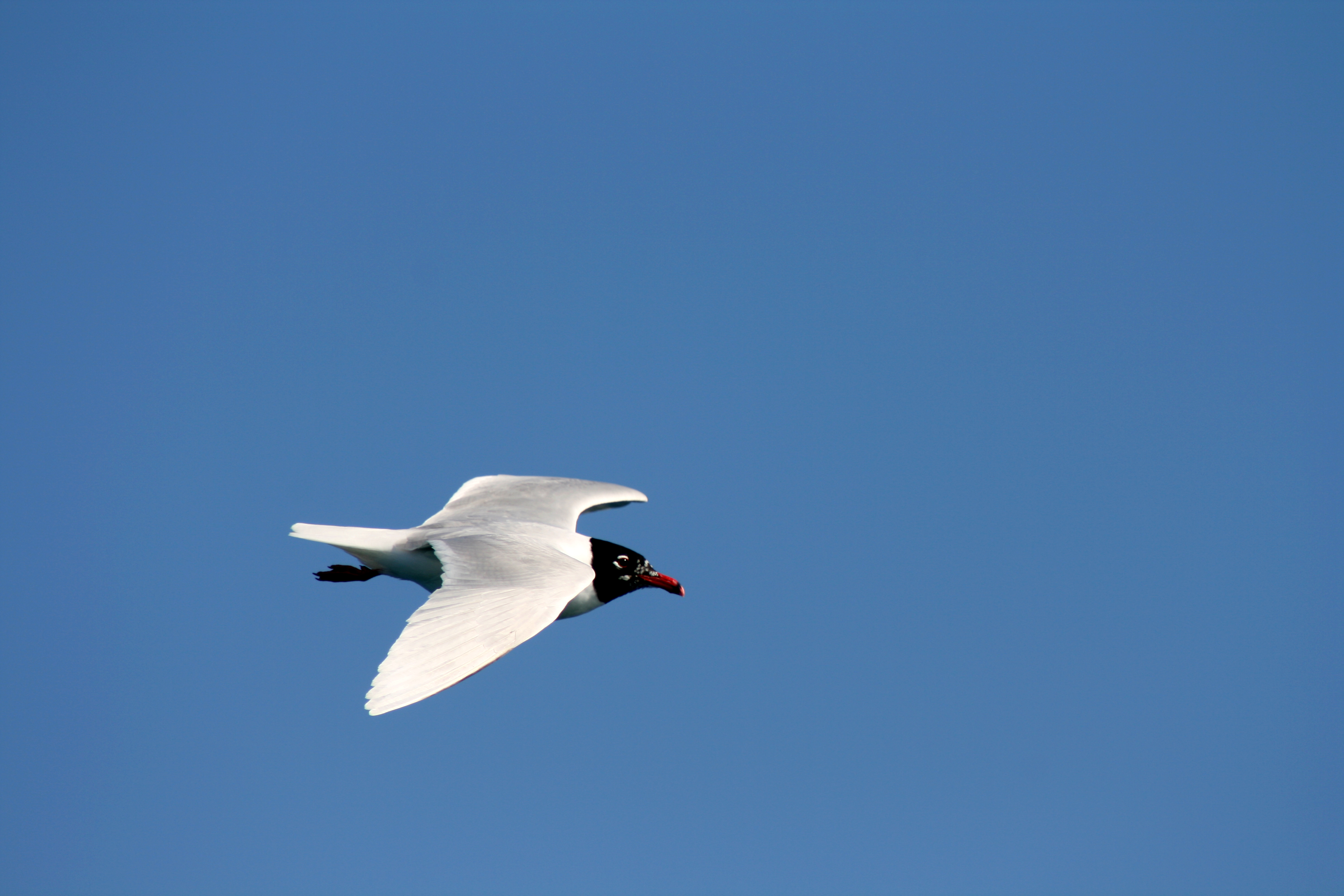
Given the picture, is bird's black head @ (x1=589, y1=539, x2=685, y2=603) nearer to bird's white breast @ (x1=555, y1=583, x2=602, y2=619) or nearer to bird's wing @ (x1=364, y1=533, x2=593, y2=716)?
bird's white breast @ (x1=555, y1=583, x2=602, y2=619)

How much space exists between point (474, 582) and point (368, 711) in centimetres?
196

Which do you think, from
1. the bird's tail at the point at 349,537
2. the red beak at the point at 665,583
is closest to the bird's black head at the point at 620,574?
the red beak at the point at 665,583

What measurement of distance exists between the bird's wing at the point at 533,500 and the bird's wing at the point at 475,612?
1.49m

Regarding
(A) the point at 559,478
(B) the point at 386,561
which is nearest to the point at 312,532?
(B) the point at 386,561

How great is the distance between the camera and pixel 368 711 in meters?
5.80

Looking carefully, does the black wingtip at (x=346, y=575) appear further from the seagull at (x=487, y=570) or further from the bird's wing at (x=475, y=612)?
the bird's wing at (x=475, y=612)

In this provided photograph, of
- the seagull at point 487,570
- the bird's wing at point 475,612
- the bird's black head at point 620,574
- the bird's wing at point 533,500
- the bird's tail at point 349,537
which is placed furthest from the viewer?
the bird's wing at point 533,500

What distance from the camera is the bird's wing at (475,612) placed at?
6203mm

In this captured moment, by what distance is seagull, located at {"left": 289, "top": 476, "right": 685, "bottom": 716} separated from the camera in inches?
253

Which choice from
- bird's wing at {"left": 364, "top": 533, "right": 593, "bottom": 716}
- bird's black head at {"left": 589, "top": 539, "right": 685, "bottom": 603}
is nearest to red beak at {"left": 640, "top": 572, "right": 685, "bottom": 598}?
bird's black head at {"left": 589, "top": 539, "right": 685, "bottom": 603}

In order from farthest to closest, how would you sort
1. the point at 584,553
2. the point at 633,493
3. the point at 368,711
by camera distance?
Result: 1. the point at 633,493
2. the point at 584,553
3. the point at 368,711

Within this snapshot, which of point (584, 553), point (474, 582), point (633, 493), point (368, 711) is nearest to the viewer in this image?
point (368, 711)

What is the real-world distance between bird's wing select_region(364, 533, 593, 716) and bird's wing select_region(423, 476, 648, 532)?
1486mm

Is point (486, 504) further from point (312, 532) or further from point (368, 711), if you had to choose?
point (368, 711)
